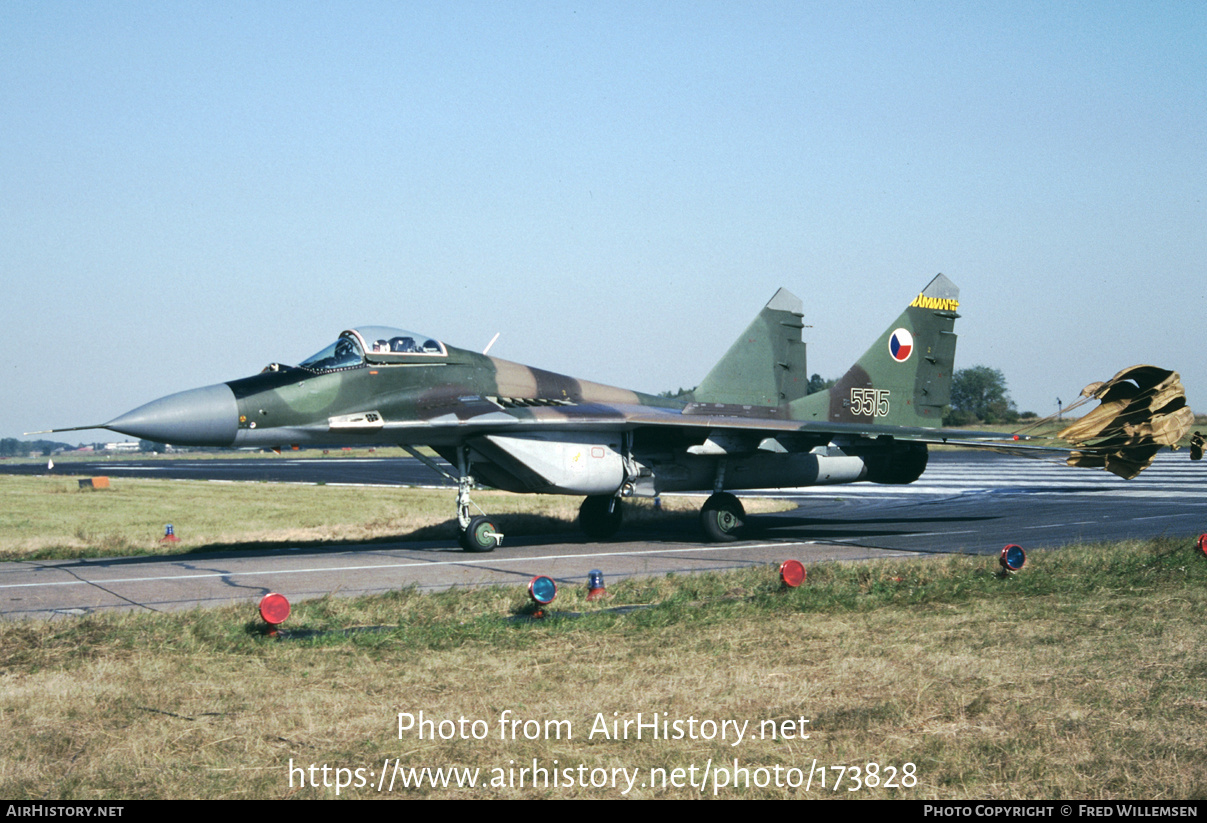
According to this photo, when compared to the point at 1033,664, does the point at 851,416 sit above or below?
above

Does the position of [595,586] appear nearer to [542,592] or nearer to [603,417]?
[542,592]

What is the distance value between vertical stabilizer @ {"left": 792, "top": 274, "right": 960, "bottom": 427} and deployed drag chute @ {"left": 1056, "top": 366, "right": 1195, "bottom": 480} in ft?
9.90

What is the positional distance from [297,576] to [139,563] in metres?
3.39

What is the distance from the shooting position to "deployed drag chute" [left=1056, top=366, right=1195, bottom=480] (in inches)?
778

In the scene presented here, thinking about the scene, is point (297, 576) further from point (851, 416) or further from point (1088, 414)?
point (1088, 414)

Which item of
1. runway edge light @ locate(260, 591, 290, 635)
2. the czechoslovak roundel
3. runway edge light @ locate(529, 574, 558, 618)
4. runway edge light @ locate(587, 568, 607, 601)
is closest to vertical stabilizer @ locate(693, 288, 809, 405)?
the czechoslovak roundel

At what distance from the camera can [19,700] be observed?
676cm

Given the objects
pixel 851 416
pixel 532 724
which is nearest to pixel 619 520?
pixel 851 416

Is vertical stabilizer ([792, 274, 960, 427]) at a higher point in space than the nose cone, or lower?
higher

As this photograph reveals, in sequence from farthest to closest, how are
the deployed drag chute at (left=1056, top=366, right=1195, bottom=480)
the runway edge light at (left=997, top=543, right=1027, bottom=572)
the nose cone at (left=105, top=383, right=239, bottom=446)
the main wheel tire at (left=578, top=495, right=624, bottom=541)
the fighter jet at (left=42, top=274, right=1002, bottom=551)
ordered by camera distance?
the deployed drag chute at (left=1056, top=366, right=1195, bottom=480)
the main wheel tire at (left=578, top=495, right=624, bottom=541)
the fighter jet at (left=42, top=274, right=1002, bottom=551)
the nose cone at (left=105, top=383, right=239, bottom=446)
the runway edge light at (left=997, top=543, right=1027, bottom=572)

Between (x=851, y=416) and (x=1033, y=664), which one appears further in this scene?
(x=851, y=416)

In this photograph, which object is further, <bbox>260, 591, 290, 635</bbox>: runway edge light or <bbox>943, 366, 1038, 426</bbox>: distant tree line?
<bbox>943, 366, 1038, 426</bbox>: distant tree line

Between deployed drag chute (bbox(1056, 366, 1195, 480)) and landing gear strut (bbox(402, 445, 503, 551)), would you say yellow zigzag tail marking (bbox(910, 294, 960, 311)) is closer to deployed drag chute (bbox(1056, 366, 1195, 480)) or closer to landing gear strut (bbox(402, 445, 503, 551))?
deployed drag chute (bbox(1056, 366, 1195, 480))

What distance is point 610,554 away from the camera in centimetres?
1622
